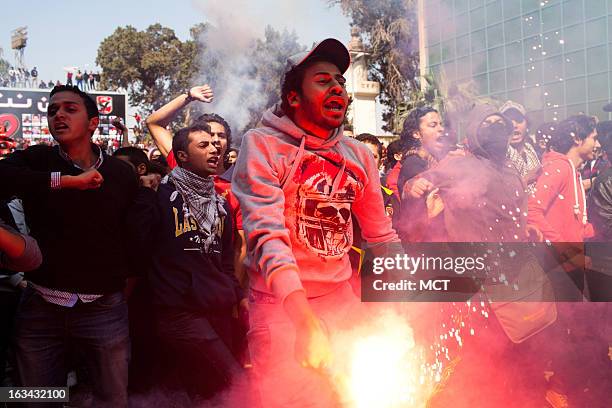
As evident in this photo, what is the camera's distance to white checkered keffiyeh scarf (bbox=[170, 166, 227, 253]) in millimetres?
2895

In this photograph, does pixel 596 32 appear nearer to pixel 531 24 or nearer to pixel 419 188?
pixel 531 24

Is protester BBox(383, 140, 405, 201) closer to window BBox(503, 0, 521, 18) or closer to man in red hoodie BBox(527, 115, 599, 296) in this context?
man in red hoodie BBox(527, 115, 599, 296)

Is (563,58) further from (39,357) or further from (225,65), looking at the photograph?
(39,357)

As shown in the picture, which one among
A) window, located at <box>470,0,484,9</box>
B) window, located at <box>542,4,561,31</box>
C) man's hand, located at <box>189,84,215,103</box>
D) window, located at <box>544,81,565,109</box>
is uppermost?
window, located at <box>470,0,484,9</box>

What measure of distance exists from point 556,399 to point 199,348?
1.92 meters

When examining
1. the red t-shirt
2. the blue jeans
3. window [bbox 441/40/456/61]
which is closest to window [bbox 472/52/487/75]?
window [bbox 441/40/456/61]

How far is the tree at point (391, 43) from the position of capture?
3172mm

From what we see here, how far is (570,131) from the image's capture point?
425 cm

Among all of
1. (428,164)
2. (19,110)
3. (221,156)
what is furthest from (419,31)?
(19,110)

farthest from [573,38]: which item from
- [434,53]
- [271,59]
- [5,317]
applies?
[5,317]

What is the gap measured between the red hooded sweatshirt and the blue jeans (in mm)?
2323

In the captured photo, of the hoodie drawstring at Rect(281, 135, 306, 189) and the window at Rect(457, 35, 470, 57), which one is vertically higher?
the window at Rect(457, 35, 470, 57)

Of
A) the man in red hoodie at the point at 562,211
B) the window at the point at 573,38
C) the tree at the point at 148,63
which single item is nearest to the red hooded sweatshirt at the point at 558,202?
the man in red hoodie at the point at 562,211

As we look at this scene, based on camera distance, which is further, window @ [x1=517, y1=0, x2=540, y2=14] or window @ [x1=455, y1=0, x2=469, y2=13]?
window @ [x1=455, y1=0, x2=469, y2=13]
